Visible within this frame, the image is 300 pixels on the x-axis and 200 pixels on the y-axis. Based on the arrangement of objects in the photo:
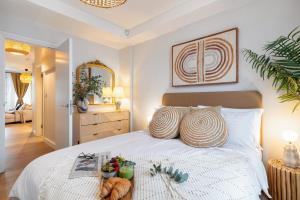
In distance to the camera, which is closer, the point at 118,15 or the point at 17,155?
the point at 118,15

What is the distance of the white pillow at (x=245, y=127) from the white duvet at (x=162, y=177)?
0.51 feet

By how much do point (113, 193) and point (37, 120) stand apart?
5156 millimetres

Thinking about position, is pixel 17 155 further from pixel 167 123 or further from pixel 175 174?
pixel 175 174

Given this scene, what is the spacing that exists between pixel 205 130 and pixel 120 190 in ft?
3.61

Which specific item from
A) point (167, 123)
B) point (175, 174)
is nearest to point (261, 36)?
point (167, 123)

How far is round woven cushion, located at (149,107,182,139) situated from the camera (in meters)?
1.92

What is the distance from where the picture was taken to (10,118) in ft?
22.0

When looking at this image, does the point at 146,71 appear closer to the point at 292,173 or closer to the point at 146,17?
the point at 146,17

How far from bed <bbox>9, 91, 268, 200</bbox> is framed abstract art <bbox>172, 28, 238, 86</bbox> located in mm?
562

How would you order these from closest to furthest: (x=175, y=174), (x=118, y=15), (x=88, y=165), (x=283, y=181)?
(x=175, y=174)
(x=88, y=165)
(x=283, y=181)
(x=118, y=15)

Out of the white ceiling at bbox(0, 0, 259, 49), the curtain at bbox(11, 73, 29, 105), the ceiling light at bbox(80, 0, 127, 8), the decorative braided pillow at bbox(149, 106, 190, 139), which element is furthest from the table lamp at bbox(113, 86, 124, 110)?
the curtain at bbox(11, 73, 29, 105)

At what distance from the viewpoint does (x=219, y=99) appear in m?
2.19

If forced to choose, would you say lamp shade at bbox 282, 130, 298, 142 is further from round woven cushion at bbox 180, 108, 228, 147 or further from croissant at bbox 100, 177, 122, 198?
croissant at bbox 100, 177, 122, 198

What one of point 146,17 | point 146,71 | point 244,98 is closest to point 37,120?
point 146,71
